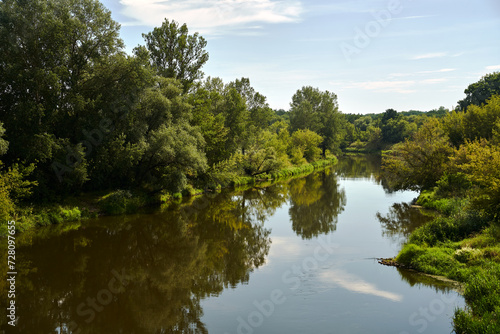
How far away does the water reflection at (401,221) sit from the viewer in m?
21.8

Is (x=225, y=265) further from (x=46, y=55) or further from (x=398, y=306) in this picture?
(x=46, y=55)

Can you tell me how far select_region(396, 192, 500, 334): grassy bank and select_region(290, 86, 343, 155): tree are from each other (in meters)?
60.3

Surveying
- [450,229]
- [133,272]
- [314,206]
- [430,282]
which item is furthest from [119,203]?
[450,229]

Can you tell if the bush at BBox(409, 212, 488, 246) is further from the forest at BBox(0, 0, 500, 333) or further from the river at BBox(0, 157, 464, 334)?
the river at BBox(0, 157, 464, 334)

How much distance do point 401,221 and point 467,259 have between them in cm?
1065

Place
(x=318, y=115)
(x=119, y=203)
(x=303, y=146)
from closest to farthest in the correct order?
(x=119, y=203), (x=303, y=146), (x=318, y=115)

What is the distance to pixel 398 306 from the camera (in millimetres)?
12492

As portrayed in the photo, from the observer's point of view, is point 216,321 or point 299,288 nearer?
point 216,321

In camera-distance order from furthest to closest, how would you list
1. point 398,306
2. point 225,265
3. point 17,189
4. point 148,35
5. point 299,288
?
point 148,35, point 17,189, point 225,265, point 299,288, point 398,306

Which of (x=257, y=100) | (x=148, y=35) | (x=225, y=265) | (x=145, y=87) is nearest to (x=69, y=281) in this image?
(x=225, y=265)

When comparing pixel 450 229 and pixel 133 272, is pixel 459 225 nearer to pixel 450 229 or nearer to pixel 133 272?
pixel 450 229

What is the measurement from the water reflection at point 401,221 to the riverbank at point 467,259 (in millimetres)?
2628

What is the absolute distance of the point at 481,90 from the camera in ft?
232

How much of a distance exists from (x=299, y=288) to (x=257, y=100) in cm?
4816
